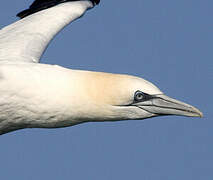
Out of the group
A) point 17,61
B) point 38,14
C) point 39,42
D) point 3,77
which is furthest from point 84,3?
point 3,77

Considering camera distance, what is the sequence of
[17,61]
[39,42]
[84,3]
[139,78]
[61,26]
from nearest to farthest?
1. [139,78]
2. [17,61]
3. [39,42]
4. [61,26]
5. [84,3]

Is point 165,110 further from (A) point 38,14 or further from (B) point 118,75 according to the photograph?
(A) point 38,14

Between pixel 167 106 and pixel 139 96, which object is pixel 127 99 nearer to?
pixel 139 96

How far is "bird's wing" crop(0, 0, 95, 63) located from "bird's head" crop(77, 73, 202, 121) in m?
2.35

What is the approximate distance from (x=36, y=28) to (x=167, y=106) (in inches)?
186

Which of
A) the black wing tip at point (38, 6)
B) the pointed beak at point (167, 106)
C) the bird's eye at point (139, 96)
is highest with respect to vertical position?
the black wing tip at point (38, 6)

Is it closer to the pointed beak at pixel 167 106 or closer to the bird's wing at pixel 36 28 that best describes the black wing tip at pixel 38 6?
the bird's wing at pixel 36 28

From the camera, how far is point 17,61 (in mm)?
13883

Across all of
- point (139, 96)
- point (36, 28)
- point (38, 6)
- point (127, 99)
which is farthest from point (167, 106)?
point (38, 6)

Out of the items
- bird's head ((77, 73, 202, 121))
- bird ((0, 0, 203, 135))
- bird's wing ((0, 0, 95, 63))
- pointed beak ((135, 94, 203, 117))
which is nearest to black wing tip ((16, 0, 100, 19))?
bird's wing ((0, 0, 95, 63))

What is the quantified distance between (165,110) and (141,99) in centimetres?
50

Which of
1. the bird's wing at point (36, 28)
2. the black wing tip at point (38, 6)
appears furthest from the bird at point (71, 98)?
the black wing tip at point (38, 6)

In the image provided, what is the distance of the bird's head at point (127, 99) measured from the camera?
12.1m

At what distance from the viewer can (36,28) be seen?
1633 centimetres
